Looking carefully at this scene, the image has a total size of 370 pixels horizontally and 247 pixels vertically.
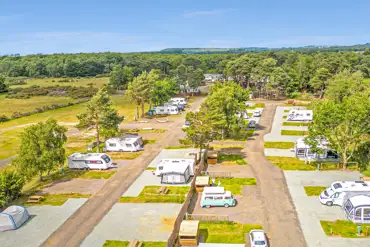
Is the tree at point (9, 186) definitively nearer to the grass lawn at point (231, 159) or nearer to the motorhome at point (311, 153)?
the grass lawn at point (231, 159)

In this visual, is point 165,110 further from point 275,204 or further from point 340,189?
point 340,189

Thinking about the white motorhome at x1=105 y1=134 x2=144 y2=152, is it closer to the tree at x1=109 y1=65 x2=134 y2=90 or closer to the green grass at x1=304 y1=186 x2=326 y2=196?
the green grass at x1=304 y1=186 x2=326 y2=196

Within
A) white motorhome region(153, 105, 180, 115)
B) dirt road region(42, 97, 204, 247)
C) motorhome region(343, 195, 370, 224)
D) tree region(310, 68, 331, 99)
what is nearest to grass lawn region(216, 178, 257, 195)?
motorhome region(343, 195, 370, 224)

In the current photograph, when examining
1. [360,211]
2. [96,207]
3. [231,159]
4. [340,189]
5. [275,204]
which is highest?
[340,189]

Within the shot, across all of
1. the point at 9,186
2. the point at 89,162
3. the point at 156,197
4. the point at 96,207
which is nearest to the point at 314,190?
the point at 156,197

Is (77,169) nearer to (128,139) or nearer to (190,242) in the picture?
(128,139)

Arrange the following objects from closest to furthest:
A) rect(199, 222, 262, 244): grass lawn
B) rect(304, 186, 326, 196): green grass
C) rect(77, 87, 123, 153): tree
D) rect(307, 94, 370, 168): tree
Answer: rect(199, 222, 262, 244): grass lawn, rect(304, 186, 326, 196): green grass, rect(307, 94, 370, 168): tree, rect(77, 87, 123, 153): tree
